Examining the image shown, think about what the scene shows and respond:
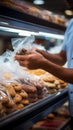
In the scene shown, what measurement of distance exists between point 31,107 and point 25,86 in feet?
0.84

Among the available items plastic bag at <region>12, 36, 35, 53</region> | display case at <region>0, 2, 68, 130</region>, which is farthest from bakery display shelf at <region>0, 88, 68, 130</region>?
plastic bag at <region>12, 36, 35, 53</region>

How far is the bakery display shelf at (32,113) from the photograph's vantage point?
1.45m

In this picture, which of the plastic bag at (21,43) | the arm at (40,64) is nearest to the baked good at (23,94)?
the arm at (40,64)

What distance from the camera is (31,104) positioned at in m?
1.81

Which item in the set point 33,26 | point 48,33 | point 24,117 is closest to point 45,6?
point 48,33

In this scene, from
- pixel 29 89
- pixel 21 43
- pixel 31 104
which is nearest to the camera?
pixel 31 104

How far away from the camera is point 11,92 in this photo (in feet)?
5.79

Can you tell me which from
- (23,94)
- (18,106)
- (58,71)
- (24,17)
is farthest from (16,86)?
(24,17)

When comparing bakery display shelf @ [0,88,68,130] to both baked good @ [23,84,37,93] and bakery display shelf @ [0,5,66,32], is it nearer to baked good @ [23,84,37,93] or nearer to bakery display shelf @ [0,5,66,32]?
baked good @ [23,84,37,93]

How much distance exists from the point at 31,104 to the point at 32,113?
118 mm

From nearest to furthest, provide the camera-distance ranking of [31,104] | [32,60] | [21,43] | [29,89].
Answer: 1. [32,60]
2. [31,104]
3. [29,89]
4. [21,43]

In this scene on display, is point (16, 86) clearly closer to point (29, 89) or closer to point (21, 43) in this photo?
point (29, 89)

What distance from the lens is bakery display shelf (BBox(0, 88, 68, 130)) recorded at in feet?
4.76

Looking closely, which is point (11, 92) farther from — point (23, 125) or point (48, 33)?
point (48, 33)
